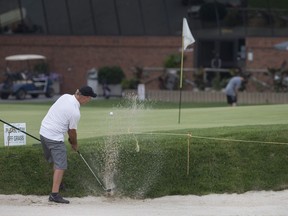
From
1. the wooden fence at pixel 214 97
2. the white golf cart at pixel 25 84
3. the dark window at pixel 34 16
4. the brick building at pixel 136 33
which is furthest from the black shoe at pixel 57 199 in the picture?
the dark window at pixel 34 16

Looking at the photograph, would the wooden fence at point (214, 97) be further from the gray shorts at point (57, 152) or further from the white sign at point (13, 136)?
the gray shorts at point (57, 152)

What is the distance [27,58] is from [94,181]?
27.1m

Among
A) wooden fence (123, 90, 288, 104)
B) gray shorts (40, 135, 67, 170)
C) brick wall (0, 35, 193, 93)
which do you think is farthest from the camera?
brick wall (0, 35, 193, 93)

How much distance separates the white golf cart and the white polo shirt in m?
25.1

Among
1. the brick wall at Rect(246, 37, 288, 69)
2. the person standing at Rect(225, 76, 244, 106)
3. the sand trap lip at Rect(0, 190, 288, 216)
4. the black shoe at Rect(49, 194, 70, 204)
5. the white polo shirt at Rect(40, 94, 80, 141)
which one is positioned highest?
the brick wall at Rect(246, 37, 288, 69)

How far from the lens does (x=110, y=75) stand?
4238 centimetres

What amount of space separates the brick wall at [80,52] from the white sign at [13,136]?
28356mm

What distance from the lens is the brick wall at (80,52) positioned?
43.7m

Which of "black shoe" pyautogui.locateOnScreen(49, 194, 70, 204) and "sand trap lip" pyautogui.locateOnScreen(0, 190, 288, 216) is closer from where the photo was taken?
"sand trap lip" pyautogui.locateOnScreen(0, 190, 288, 216)

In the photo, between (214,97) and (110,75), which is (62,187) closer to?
(214,97)

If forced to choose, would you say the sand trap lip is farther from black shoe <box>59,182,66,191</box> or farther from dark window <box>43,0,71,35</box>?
dark window <box>43,0,71,35</box>

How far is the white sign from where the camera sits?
1485 centimetres

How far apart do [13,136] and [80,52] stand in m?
29.5

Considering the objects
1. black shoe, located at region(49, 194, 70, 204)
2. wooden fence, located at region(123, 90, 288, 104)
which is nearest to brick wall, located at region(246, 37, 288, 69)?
wooden fence, located at region(123, 90, 288, 104)
